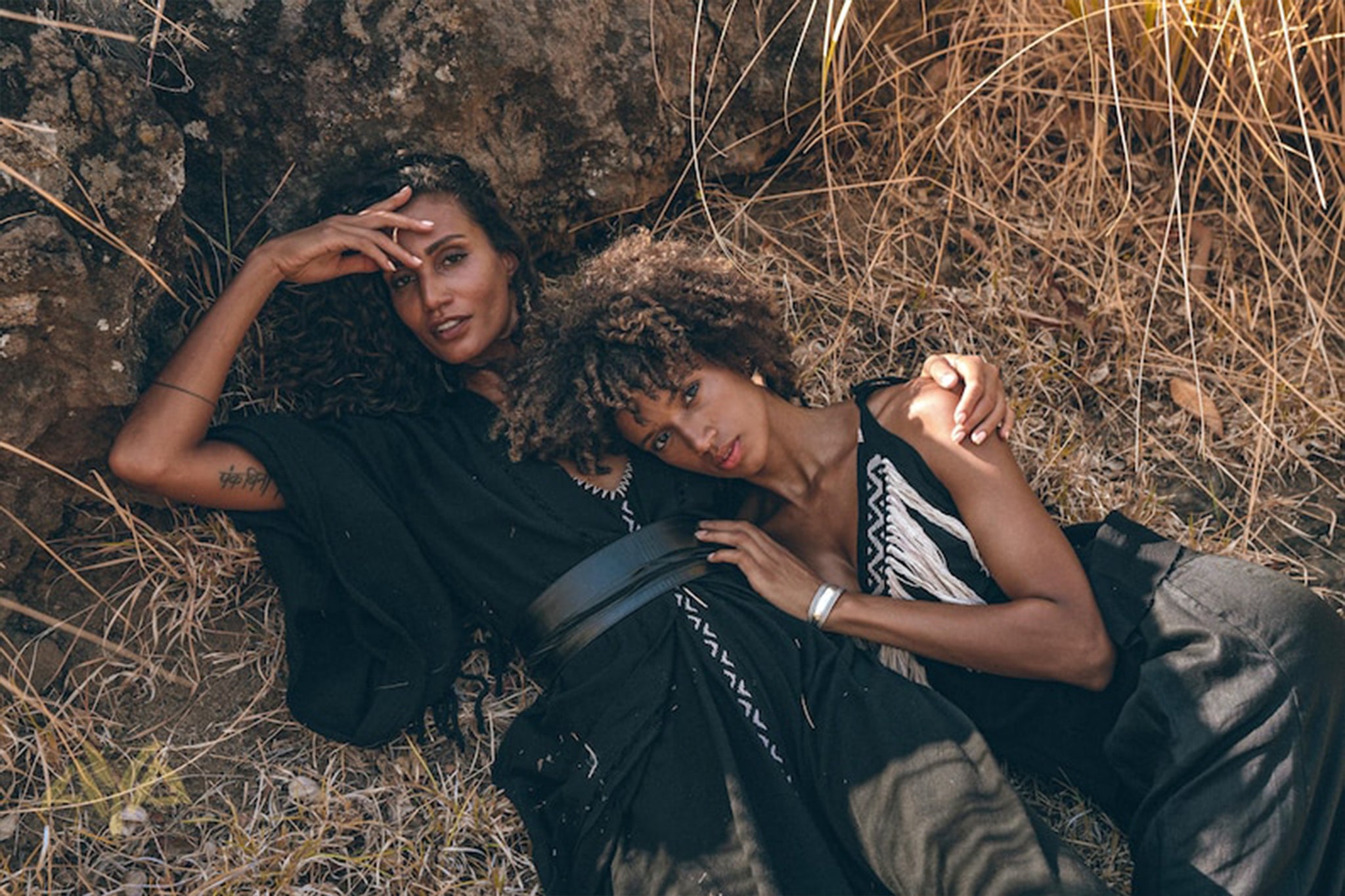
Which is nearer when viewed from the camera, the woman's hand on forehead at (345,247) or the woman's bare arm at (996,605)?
the woman's bare arm at (996,605)

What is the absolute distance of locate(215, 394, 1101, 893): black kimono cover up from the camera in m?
2.87

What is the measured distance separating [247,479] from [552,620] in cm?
87

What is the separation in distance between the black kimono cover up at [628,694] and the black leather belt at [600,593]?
0.04 meters

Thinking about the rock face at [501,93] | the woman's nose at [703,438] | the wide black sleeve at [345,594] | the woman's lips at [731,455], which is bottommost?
the wide black sleeve at [345,594]

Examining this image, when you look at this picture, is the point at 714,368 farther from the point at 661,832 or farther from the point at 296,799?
the point at 296,799

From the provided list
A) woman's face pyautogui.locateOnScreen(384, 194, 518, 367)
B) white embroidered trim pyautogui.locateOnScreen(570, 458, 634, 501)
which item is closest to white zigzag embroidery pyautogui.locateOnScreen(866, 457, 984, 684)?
white embroidered trim pyautogui.locateOnScreen(570, 458, 634, 501)

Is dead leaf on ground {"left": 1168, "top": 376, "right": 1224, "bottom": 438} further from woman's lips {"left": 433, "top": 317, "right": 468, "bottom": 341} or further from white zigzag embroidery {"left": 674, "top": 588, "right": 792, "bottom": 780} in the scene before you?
woman's lips {"left": 433, "top": 317, "right": 468, "bottom": 341}

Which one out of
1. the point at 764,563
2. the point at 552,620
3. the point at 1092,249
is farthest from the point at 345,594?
the point at 1092,249

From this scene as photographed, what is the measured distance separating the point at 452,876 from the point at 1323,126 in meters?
3.84

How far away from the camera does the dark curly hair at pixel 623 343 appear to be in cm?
333

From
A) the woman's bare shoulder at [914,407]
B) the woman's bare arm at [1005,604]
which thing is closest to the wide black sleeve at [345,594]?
the woman's bare arm at [1005,604]

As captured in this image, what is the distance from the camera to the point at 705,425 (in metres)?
3.33

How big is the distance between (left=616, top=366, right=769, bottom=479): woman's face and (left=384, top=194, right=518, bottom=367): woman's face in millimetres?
502

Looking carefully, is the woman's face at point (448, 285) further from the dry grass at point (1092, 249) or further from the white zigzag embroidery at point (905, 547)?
the white zigzag embroidery at point (905, 547)
